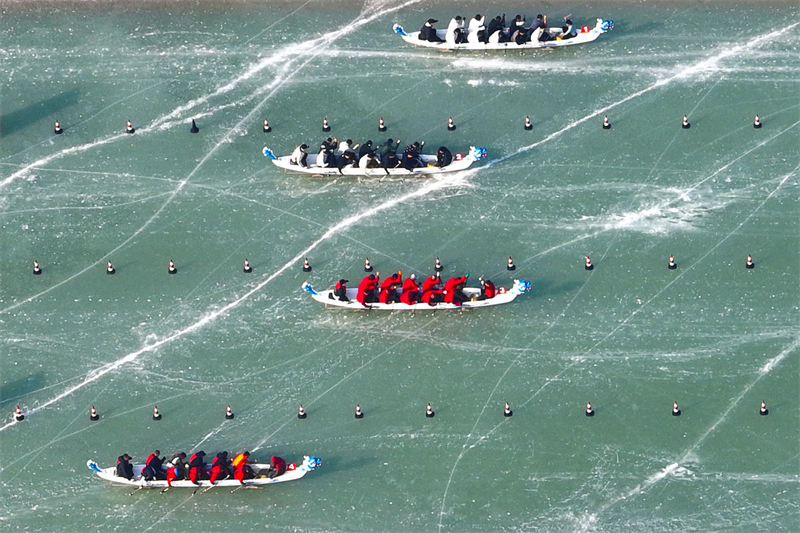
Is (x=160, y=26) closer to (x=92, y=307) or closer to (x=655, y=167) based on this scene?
(x=92, y=307)

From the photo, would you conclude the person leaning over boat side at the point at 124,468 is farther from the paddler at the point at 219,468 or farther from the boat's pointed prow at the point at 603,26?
the boat's pointed prow at the point at 603,26

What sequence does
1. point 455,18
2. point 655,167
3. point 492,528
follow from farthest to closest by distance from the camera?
1. point 455,18
2. point 655,167
3. point 492,528

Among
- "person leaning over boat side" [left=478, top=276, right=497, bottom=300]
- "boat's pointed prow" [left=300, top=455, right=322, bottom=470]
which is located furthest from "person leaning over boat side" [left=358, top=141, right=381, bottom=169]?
"boat's pointed prow" [left=300, top=455, right=322, bottom=470]

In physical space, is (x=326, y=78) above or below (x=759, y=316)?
above

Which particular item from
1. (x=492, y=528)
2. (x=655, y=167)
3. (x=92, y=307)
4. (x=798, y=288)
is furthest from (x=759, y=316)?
(x=92, y=307)

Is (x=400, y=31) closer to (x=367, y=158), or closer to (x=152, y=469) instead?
(x=367, y=158)

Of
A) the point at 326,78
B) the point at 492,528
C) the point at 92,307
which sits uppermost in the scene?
the point at 326,78
